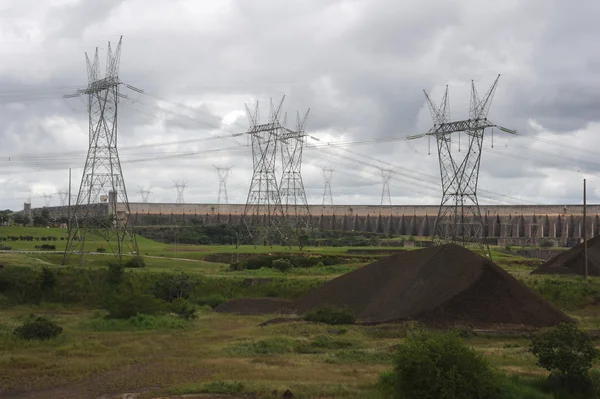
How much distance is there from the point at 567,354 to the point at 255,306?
76.8ft

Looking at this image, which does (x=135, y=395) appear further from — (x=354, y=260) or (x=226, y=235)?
(x=226, y=235)

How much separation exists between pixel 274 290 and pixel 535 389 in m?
29.9

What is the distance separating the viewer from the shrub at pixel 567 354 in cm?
1919

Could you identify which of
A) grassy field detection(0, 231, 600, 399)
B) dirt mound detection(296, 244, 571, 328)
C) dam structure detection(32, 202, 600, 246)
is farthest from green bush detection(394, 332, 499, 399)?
dam structure detection(32, 202, 600, 246)

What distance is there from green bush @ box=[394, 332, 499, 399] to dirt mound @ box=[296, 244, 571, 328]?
559 inches

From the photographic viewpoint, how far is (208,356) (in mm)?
24203

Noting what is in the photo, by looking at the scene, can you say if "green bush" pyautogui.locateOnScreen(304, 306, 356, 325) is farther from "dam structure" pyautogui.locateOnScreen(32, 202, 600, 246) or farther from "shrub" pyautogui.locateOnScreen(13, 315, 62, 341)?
"dam structure" pyautogui.locateOnScreen(32, 202, 600, 246)

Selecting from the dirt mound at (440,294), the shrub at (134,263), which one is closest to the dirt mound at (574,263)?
the dirt mound at (440,294)

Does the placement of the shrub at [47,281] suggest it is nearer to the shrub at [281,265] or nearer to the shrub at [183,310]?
the shrub at [183,310]

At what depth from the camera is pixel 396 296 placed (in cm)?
3541

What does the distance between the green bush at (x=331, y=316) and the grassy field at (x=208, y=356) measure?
1.23 m

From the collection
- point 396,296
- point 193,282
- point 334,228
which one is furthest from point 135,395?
point 334,228

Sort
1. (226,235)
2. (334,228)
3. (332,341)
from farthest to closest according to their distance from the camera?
1. (334,228)
2. (226,235)
3. (332,341)

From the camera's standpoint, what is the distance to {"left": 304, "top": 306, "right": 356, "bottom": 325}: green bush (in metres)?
32.6
